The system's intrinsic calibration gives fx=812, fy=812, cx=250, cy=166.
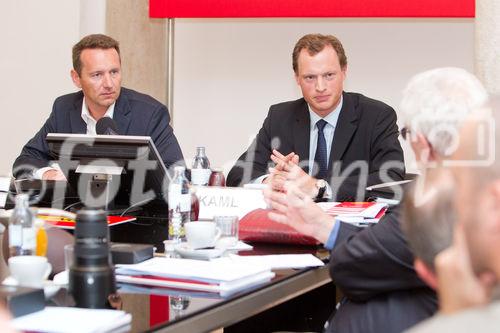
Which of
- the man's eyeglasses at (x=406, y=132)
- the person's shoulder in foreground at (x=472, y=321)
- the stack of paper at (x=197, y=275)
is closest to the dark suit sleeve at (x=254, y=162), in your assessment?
the stack of paper at (x=197, y=275)

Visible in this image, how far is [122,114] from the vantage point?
13.7ft

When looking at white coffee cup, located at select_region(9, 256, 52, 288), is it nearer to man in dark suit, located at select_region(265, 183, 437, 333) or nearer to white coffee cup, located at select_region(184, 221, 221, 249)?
white coffee cup, located at select_region(184, 221, 221, 249)

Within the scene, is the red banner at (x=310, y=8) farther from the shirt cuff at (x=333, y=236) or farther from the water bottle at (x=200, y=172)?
the shirt cuff at (x=333, y=236)

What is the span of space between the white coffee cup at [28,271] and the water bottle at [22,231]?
19 centimetres

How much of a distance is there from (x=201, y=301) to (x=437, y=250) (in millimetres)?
756

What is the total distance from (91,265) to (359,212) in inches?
48.7

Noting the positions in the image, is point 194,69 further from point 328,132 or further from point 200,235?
point 200,235

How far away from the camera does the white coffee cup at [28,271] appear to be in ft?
5.76

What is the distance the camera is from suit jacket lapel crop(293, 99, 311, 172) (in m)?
4.03

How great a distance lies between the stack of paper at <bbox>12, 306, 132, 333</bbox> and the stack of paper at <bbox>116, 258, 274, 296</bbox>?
318 millimetres

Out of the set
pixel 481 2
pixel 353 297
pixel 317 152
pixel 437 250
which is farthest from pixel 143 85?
pixel 437 250

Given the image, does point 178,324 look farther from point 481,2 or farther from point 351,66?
point 351,66

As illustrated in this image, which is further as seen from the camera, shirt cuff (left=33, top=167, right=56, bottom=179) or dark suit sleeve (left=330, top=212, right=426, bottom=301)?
shirt cuff (left=33, top=167, right=56, bottom=179)

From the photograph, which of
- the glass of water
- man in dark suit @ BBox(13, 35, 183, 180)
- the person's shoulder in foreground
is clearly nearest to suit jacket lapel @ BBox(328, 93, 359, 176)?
man in dark suit @ BBox(13, 35, 183, 180)
